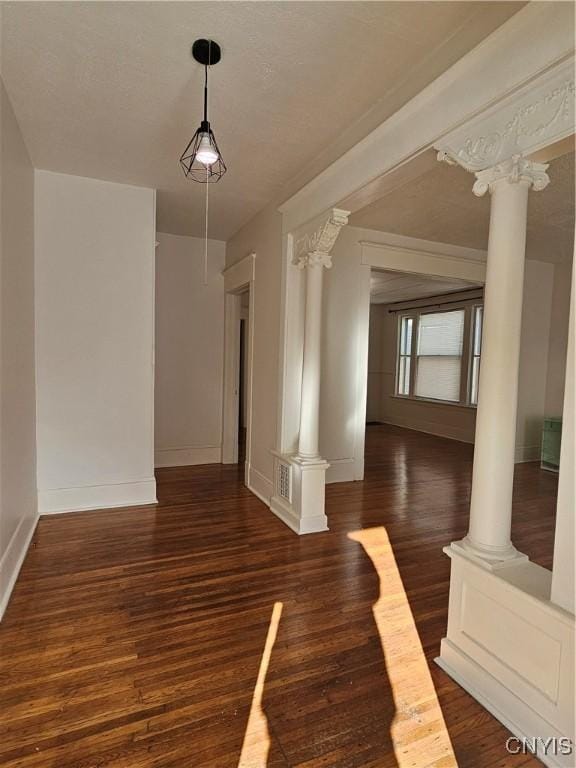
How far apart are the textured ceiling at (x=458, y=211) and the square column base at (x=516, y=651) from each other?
2.59m

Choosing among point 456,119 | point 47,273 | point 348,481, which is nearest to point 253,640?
point 456,119

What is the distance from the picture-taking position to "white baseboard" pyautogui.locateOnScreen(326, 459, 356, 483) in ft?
16.5

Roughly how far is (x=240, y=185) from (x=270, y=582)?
→ 3.27m

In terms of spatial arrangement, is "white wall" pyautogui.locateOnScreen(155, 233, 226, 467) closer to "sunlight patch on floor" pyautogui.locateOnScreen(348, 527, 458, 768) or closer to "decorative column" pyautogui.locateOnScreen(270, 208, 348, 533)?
"decorative column" pyautogui.locateOnScreen(270, 208, 348, 533)

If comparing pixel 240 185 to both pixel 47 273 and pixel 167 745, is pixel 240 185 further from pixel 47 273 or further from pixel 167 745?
pixel 167 745

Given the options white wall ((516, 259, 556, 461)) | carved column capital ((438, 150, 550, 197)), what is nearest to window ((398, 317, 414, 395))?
white wall ((516, 259, 556, 461))

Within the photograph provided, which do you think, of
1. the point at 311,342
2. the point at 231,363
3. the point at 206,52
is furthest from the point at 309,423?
the point at 206,52

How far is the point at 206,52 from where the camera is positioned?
2.12 m

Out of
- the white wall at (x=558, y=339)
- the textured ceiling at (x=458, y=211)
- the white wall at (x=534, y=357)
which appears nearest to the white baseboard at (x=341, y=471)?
the textured ceiling at (x=458, y=211)

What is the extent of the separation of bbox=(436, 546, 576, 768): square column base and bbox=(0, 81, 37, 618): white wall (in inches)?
95.7

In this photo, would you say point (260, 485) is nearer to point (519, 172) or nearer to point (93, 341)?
point (93, 341)

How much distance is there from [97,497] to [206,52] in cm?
362

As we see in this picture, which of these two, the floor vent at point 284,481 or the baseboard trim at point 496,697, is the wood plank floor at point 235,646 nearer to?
the baseboard trim at point 496,697

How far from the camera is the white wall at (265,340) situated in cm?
417
